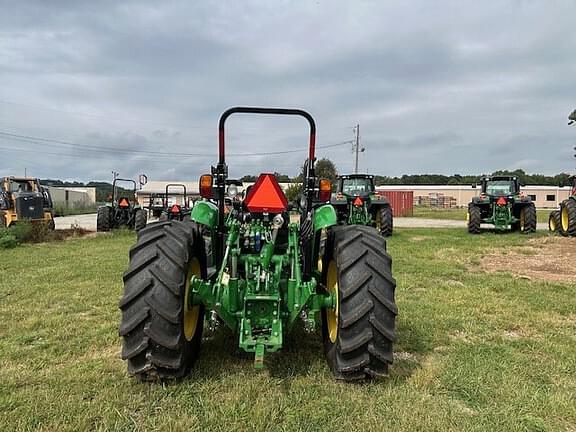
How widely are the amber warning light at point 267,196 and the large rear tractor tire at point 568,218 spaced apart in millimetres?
14289

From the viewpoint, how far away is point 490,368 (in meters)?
3.96

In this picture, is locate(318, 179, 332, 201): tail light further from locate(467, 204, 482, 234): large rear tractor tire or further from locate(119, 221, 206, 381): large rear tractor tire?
locate(467, 204, 482, 234): large rear tractor tire

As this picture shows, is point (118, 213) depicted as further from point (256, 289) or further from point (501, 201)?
point (256, 289)

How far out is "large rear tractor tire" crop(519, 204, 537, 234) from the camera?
17391mm

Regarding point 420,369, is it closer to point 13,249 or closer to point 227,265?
point 227,265

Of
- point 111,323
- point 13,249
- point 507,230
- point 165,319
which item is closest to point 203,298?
point 165,319

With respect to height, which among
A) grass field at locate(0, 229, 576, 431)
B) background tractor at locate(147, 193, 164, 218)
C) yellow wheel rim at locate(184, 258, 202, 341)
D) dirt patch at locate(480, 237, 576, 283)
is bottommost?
dirt patch at locate(480, 237, 576, 283)

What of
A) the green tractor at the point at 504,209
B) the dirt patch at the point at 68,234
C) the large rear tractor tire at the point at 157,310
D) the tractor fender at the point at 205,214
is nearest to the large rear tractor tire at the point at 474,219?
the green tractor at the point at 504,209

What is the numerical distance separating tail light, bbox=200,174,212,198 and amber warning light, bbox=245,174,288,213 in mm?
342

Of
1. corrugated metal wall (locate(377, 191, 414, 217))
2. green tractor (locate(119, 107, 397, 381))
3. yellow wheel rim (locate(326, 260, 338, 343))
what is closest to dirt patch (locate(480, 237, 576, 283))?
yellow wheel rim (locate(326, 260, 338, 343))

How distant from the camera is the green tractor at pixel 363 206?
1656 cm

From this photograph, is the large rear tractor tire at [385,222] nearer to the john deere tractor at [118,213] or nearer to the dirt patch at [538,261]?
the dirt patch at [538,261]

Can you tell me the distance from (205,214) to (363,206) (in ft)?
42.5

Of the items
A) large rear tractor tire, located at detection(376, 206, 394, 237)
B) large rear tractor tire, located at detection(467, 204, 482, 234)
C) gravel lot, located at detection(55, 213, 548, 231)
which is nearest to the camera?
large rear tractor tire, located at detection(376, 206, 394, 237)
